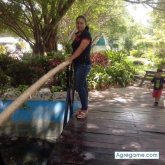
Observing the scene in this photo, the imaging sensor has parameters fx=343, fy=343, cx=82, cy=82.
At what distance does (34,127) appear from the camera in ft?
30.2

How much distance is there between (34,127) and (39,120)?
0.25 metres

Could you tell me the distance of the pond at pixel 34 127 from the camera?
8969 millimetres

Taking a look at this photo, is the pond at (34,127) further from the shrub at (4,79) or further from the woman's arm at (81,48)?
the woman's arm at (81,48)

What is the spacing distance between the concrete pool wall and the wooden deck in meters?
1.80

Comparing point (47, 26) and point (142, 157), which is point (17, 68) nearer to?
point (47, 26)

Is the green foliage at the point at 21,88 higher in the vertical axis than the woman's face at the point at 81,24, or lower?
lower

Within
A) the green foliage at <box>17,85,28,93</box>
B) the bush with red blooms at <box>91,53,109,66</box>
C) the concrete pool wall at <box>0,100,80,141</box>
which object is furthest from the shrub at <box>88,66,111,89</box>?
the green foliage at <box>17,85,28,93</box>

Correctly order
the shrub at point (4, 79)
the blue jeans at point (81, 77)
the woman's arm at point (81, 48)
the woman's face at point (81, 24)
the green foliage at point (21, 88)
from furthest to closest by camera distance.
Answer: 1. the shrub at point (4, 79)
2. the green foliage at point (21, 88)
3. the blue jeans at point (81, 77)
4. the woman's face at point (81, 24)
5. the woman's arm at point (81, 48)

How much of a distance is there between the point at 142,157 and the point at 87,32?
6.79 feet

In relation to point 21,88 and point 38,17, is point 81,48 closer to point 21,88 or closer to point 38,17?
point 21,88

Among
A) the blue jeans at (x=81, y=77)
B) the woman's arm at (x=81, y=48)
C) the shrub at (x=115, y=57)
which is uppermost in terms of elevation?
the woman's arm at (x=81, y=48)

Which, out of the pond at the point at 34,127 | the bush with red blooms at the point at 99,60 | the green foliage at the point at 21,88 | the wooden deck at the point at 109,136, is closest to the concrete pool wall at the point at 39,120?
the pond at the point at 34,127

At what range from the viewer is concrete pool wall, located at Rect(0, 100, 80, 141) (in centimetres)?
900

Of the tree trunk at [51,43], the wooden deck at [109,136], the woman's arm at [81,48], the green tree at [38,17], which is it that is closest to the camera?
the wooden deck at [109,136]
